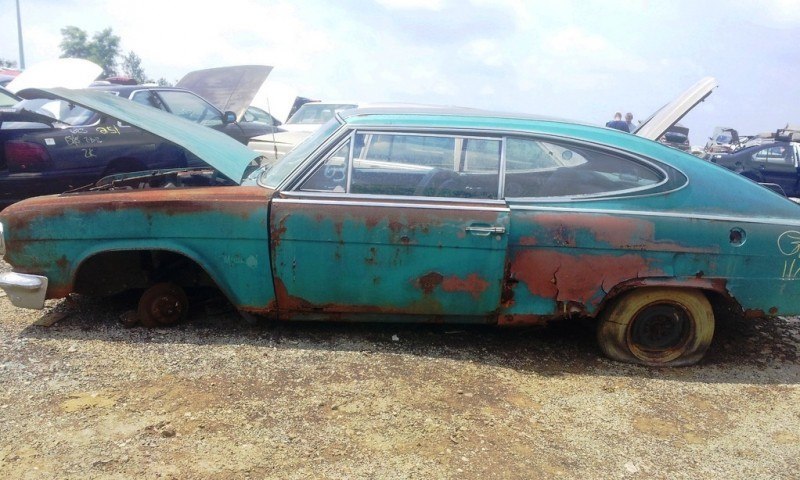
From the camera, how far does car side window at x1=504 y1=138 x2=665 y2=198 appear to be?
345 centimetres

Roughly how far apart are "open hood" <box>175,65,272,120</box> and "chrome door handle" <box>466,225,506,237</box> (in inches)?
219

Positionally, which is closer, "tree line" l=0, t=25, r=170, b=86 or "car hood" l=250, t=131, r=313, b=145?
"car hood" l=250, t=131, r=313, b=145

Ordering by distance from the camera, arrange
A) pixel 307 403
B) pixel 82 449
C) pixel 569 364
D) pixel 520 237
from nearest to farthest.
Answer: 1. pixel 82 449
2. pixel 307 403
3. pixel 520 237
4. pixel 569 364

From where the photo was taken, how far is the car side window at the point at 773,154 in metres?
12.5

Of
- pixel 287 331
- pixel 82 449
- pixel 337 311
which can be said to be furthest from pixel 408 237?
pixel 82 449

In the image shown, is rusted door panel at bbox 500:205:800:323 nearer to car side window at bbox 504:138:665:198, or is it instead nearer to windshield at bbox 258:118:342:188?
car side window at bbox 504:138:665:198

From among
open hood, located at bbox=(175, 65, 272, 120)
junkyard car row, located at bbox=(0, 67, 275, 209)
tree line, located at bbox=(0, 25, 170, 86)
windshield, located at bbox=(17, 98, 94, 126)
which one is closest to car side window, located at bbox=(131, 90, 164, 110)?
junkyard car row, located at bbox=(0, 67, 275, 209)

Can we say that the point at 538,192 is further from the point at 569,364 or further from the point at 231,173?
the point at 231,173

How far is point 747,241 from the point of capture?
3.37 metres

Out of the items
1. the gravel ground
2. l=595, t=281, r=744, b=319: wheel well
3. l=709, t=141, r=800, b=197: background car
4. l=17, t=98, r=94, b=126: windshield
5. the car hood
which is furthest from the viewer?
l=709, t=141, r=800, b=197: background car

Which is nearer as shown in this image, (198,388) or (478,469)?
(478,469)

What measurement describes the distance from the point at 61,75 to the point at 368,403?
581 centimetres

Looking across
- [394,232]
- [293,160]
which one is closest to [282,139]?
→ [293,160]

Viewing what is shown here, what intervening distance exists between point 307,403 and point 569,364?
5.51ft
